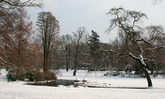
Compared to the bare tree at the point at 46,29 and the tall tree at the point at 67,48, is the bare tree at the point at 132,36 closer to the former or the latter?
the bare tree at the point at 46,29


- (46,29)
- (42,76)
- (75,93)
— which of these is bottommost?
(75,93)

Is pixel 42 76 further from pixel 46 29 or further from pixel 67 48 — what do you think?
pixel 67 48

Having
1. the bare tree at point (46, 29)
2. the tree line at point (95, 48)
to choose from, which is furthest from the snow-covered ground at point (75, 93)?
the bare tree at point (46, 29)

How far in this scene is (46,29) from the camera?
36.3m

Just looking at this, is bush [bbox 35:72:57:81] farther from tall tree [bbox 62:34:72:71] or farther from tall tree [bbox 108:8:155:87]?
tall tree [bbox 62:34:72:71]

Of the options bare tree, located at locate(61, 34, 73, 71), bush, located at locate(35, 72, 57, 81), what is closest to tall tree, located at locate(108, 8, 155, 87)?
bush, located at locate(35, 72, 57, 81)

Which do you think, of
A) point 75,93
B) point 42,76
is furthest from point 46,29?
point 75,93

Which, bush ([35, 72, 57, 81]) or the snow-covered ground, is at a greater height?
bush ([35, 72, 57, 81])

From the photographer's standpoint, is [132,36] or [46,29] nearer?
[132,36]

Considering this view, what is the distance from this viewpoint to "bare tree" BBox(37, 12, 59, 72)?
3638 cm

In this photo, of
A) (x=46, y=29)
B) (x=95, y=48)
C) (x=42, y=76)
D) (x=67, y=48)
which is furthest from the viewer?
(x=67, y=48)

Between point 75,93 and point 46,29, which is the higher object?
point 46,29

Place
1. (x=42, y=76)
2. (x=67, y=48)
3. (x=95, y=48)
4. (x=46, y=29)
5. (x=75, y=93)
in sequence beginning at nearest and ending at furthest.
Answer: (x=75, y=93) < (x=95, y=48) < (x=42, y=76) < (x=46, y=29) < (x=67, y=48)

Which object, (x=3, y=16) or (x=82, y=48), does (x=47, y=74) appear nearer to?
(x=3, y=16)
